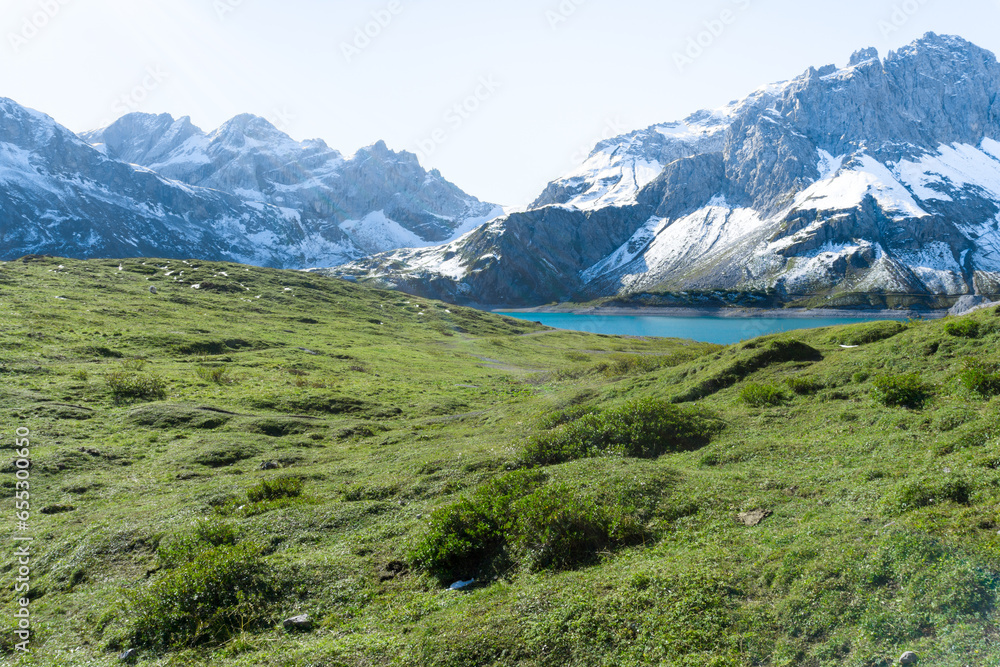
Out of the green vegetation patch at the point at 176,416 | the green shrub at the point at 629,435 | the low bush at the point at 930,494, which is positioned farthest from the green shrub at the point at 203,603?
the green vegetation patch at the point at 176,416

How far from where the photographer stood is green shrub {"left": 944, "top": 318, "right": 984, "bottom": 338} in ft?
68.5

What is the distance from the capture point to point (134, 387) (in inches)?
1614

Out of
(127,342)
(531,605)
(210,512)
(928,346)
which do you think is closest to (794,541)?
(531,605)

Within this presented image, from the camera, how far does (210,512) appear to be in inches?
771

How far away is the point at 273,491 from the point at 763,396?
23.0 metres

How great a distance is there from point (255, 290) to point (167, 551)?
125 meters

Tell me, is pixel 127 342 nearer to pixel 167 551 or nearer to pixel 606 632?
pixel 167 551

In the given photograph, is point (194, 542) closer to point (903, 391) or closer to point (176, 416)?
point (176, 416)

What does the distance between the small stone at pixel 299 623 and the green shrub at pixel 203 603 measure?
2.07 feet

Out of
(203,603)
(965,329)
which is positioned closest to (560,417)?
(203,603)

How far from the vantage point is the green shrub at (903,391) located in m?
17.4

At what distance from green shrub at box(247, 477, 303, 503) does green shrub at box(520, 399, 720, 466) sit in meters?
10.3

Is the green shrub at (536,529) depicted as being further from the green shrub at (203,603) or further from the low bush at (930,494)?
the low bush at (930,494)

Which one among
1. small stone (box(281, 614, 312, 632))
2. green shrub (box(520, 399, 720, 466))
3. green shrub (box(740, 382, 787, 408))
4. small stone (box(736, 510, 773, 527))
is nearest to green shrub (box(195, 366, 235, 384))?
green shrub (box(520, 399, 720, 466))
